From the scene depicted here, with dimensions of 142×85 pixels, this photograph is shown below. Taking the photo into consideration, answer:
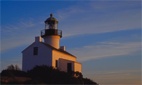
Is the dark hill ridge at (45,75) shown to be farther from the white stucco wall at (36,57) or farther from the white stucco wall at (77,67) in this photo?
the white stucco wall at (77,67)

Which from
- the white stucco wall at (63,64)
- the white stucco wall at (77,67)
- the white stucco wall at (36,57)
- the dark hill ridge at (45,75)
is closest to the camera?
the dark hill ridge at (45,75)

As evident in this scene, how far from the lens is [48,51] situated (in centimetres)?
3475

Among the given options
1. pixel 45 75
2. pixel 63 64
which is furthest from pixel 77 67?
pixel 45 75

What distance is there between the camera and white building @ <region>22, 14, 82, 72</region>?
34.9 metres

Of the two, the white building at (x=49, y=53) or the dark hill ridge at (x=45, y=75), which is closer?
the dark hill ridge at (x=45, y=75)

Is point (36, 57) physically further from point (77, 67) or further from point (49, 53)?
point (77, 67)

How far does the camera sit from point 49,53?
114 feet

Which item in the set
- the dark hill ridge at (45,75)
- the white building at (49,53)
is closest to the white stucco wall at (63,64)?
the white building at (49,53)

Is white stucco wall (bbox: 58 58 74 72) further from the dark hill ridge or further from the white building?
the dark hill ridge

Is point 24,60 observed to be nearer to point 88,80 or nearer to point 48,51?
point 48,51

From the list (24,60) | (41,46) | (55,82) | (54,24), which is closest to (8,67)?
(24,60)

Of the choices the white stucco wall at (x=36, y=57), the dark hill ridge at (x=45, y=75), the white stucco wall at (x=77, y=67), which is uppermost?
the white stucco wall at (x=36, y=57)

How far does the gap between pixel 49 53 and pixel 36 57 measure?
6.09 ft

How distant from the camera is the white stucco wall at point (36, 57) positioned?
3481 cm
